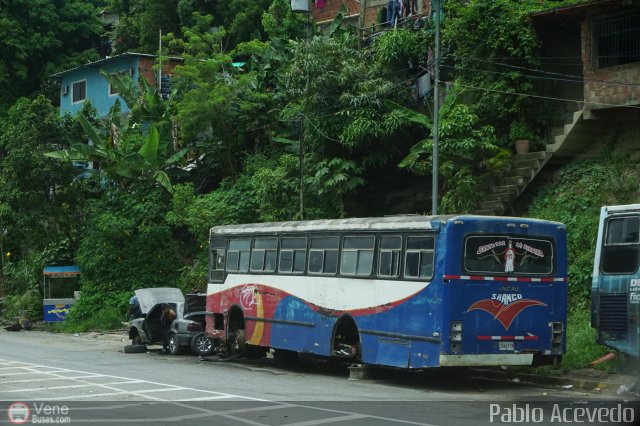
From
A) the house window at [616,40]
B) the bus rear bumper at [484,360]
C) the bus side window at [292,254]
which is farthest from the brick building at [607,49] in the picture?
the bus rear bumper at [484,360]

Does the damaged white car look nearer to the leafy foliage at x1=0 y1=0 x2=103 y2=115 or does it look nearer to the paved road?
the paved road

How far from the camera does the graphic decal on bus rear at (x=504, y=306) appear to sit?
15.5 meters

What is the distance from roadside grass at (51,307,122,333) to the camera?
33250 millimetres

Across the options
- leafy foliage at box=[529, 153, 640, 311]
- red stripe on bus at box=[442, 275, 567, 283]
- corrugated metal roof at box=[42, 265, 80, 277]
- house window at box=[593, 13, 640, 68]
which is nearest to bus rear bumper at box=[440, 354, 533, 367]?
red stripe on bus at box=[442, 275, 567, 283]

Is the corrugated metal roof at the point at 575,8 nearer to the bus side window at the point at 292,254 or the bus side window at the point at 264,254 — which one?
the bus side window at the point at 292,254

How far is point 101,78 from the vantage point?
1793 inches

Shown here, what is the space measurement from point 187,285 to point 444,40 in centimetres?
1275

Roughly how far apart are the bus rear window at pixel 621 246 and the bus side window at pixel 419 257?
10.3 ft

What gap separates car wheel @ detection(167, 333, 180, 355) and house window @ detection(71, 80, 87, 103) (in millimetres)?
26033

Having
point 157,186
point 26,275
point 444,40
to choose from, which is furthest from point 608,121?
point 26,275

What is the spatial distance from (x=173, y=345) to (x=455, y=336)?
34.7 ft

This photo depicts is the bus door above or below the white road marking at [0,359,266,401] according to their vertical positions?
above

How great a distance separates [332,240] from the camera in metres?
18.3

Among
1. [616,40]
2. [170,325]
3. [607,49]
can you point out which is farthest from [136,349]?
[616,40]
